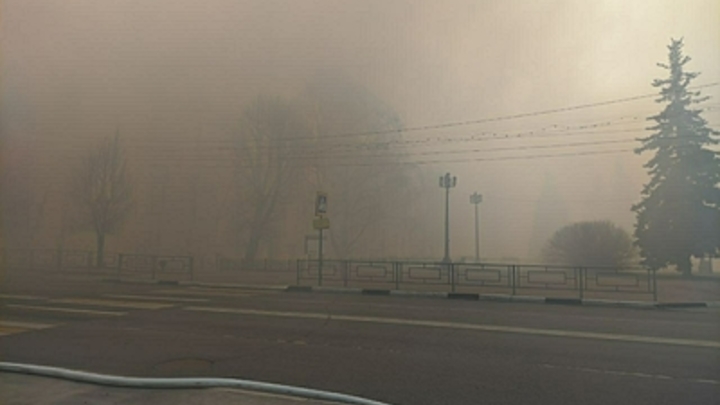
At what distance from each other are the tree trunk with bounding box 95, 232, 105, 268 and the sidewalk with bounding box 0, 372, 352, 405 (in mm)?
13362

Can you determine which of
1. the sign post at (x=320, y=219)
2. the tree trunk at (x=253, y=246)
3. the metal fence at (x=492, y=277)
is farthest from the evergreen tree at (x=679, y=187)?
the tree trunk at (x=253, y=246)

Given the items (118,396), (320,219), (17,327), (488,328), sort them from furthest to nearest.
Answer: (320,219) → (488,328) → (17,327) → (118,396)

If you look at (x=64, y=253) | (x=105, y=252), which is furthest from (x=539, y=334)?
(x=64, y=253)

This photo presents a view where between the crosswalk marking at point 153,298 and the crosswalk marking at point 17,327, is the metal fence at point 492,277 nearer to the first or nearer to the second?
the crosswalk marking at point 153,298

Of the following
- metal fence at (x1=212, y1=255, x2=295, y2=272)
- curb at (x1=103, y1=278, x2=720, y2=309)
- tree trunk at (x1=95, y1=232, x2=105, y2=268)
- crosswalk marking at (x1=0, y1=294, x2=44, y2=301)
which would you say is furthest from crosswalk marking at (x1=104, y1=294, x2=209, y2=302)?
metal fence at (x1=212, y1=255, x2=295, y2=272)

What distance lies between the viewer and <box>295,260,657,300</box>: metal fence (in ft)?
36.4

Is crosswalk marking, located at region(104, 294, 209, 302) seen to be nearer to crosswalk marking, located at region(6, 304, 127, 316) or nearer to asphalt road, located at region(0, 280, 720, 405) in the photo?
asphalt road, located at region(0, 280, 720, 405)

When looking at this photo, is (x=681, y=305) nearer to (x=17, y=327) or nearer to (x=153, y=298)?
(x=153, y=298)

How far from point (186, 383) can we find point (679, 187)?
19662 millimetres

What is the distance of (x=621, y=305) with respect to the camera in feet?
31.9

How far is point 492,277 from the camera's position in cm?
1227

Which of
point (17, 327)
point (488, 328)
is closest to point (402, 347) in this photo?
point (488, 328)

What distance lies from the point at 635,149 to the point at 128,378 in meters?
19.9

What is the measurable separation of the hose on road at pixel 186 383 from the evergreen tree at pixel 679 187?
17.4 meters
